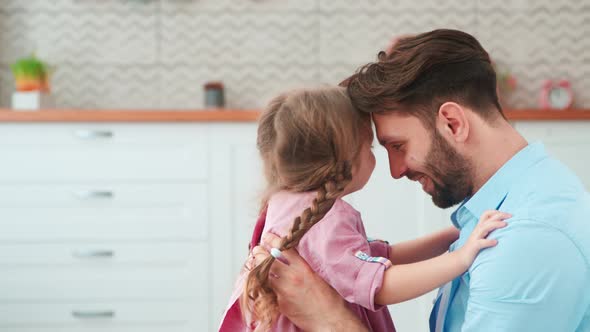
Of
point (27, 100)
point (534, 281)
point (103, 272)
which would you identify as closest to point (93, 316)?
point (103, 272)

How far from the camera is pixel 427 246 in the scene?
5.15 ft

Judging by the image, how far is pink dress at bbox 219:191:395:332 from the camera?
1267 millimetres

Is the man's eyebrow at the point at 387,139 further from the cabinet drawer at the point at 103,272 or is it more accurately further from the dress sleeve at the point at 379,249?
the cabinet drawer at the point at 103,272

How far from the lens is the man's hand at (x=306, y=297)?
4.34 feet

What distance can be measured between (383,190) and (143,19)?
1.64m

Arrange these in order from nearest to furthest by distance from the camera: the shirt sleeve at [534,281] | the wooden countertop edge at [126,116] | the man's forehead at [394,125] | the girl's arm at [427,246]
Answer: the shirt sleeve at [534,281]
the man's forehead at [394,125]
the girl's arm at [427,246]
the wooden countertop edge at [126,116]

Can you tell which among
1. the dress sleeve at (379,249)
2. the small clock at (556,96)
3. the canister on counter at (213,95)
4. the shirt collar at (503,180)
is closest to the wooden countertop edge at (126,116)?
the canister on counter at (213,95)

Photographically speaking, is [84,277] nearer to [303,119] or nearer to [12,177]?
[12,177]

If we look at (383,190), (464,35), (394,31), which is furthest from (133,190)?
(464,35)

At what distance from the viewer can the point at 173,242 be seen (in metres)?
2.94

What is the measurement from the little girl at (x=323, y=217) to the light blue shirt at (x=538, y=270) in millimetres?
97

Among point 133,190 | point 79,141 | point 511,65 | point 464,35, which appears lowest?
point 133,190

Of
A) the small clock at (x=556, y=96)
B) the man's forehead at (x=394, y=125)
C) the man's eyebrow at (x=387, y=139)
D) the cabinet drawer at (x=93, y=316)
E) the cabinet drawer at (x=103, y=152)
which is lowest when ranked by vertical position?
the cabinet drawer at (x=93, y=316)

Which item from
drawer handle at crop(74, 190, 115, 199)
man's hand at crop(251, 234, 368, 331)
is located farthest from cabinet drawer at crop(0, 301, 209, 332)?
man's hand at crop(251, 234, 368, 331)
